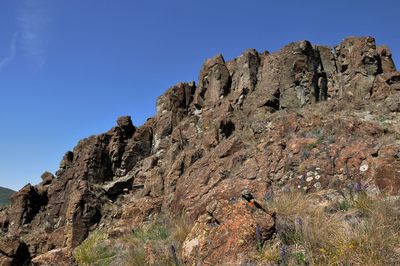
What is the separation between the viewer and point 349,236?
193 inches

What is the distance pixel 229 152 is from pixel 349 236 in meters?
12.4

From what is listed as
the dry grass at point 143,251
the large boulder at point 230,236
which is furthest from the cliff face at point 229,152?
the dry grass at point 143,251

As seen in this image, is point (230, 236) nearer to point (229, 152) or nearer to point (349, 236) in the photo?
point (349, 236)

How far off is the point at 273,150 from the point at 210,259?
9.63 meters

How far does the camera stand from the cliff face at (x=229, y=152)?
1027cm

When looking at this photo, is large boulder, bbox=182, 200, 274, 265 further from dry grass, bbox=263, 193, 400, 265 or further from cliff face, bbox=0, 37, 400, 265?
dry grass, bbox=263, 193, 400, 265

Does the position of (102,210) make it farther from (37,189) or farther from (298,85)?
(298,85)

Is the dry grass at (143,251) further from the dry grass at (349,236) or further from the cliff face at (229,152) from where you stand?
the dry grass at (349,236)

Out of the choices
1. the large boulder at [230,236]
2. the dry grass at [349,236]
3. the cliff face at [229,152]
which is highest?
the cliff face at [229,152]

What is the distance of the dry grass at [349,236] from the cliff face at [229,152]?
2.04 ft

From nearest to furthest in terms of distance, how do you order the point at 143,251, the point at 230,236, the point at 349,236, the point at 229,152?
the point at 349,236 < the point at 230,236 < the point at 143,251 < the point at 229,152

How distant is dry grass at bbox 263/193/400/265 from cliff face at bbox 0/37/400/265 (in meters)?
0.62

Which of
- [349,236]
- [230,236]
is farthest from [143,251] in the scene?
[349,236]

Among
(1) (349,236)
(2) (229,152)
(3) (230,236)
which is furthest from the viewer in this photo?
(2) (229,152)
